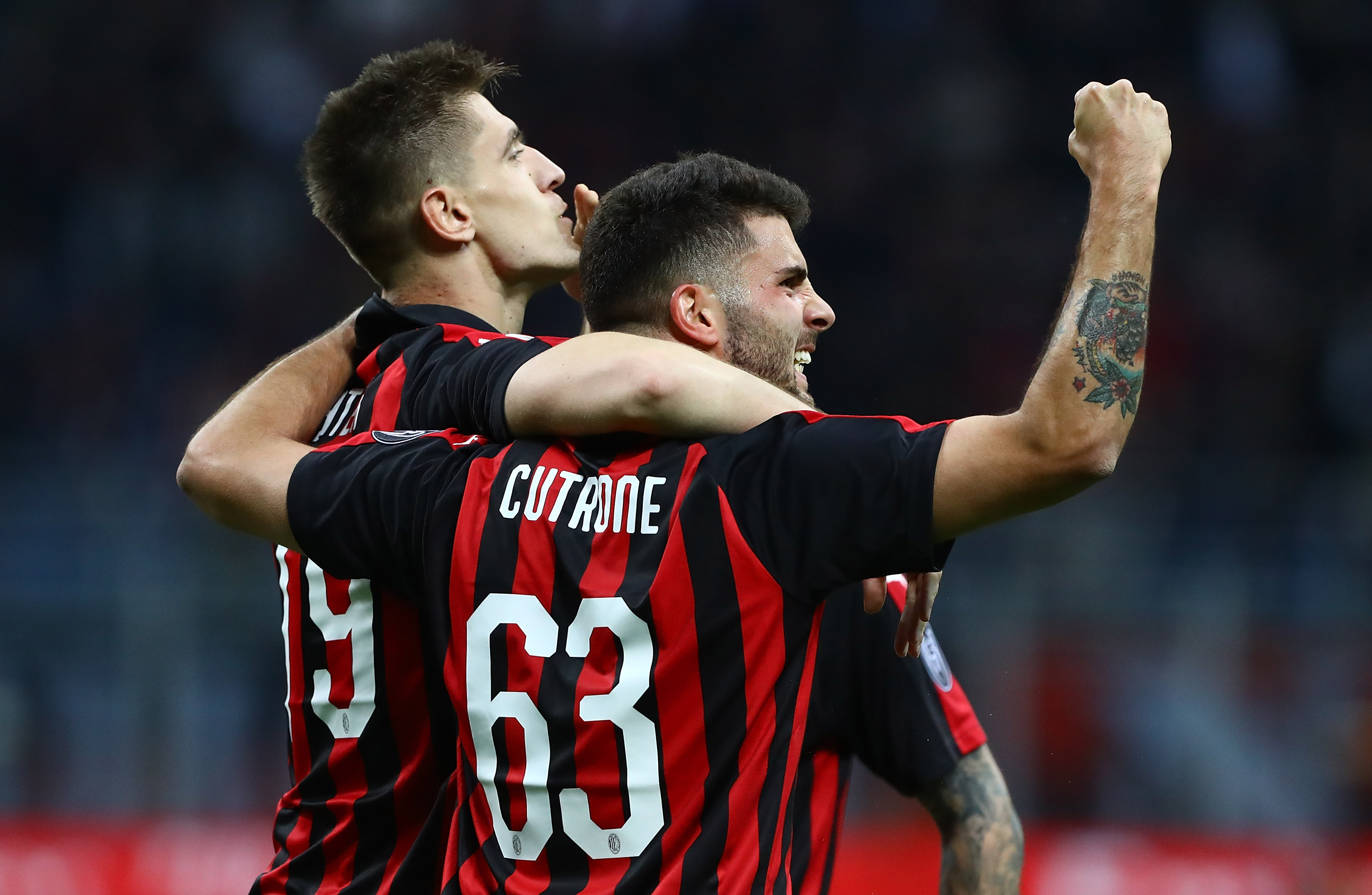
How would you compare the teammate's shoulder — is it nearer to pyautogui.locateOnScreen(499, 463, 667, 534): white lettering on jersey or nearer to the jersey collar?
pyautogui.locateOnScreen(499, 463, 667, 534): white lettering on jersey

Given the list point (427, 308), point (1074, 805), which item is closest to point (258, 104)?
point (1074, 805)

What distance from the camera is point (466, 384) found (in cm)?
274

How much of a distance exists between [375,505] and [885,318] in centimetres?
827

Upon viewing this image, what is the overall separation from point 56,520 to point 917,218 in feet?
Result: 21.1

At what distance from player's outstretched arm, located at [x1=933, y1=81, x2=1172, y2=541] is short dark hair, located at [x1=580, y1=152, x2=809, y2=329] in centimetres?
75

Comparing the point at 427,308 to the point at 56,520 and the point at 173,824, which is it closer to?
the point at 173,824

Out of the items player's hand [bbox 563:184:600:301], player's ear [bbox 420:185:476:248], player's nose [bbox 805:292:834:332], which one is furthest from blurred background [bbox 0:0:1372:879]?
player's nose [bbox 805:292:834:332]

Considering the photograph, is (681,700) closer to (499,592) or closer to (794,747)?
(794,747)

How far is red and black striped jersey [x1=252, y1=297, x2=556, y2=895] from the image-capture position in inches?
111

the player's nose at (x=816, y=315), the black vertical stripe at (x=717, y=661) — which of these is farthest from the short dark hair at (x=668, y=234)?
the black vertical stripe at (x=717, y=661)

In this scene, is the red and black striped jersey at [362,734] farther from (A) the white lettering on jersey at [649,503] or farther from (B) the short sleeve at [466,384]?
(A) the white lettering on jersey at [649,503]

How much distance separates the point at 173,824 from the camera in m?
6.79

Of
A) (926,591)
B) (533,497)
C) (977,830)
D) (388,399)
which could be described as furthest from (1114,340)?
(388,399)

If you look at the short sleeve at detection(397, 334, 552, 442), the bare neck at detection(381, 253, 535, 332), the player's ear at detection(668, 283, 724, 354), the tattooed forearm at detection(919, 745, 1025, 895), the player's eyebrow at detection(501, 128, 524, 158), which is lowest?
the tattooed forearm at detection(919, 745, 1025, 895)
